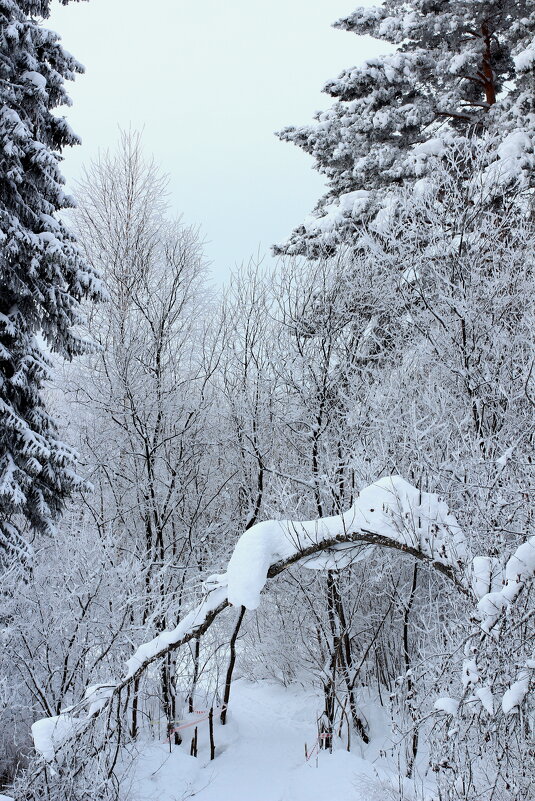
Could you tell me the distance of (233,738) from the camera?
10.0 meters

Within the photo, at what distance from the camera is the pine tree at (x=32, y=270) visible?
8.17 metres

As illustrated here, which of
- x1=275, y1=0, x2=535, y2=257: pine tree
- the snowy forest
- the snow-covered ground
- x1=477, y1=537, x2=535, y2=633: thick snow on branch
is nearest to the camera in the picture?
x1=477, y1=537, x2=535, y2=633: thick snow on branch

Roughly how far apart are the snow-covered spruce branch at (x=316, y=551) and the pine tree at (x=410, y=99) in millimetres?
7969

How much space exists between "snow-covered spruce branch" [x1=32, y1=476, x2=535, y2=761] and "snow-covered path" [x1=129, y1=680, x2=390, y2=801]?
380cm

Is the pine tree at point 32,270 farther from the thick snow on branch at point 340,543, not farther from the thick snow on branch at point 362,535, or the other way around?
the thick snow on branch at point 362,535

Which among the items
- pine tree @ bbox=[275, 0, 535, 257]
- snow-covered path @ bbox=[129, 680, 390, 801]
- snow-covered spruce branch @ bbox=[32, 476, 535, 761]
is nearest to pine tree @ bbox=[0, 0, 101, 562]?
snow-covered path @ bbox=[129, 680, 390, 801]

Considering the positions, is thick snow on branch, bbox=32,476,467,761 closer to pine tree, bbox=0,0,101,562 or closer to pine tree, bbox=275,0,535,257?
pine tree, bbox=0,0,101,562

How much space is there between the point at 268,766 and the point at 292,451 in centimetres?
564

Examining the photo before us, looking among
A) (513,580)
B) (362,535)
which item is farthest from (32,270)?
(513,580)

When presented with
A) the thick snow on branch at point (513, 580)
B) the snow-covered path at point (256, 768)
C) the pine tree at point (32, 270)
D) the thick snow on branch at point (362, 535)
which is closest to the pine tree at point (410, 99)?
the pine tree at point (32, 270)

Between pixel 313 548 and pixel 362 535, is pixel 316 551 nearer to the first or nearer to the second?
pixel 313 548

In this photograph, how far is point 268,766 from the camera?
9.00 m

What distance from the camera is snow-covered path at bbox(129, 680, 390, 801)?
317 inches

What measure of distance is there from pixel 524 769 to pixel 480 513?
64.8 inches
